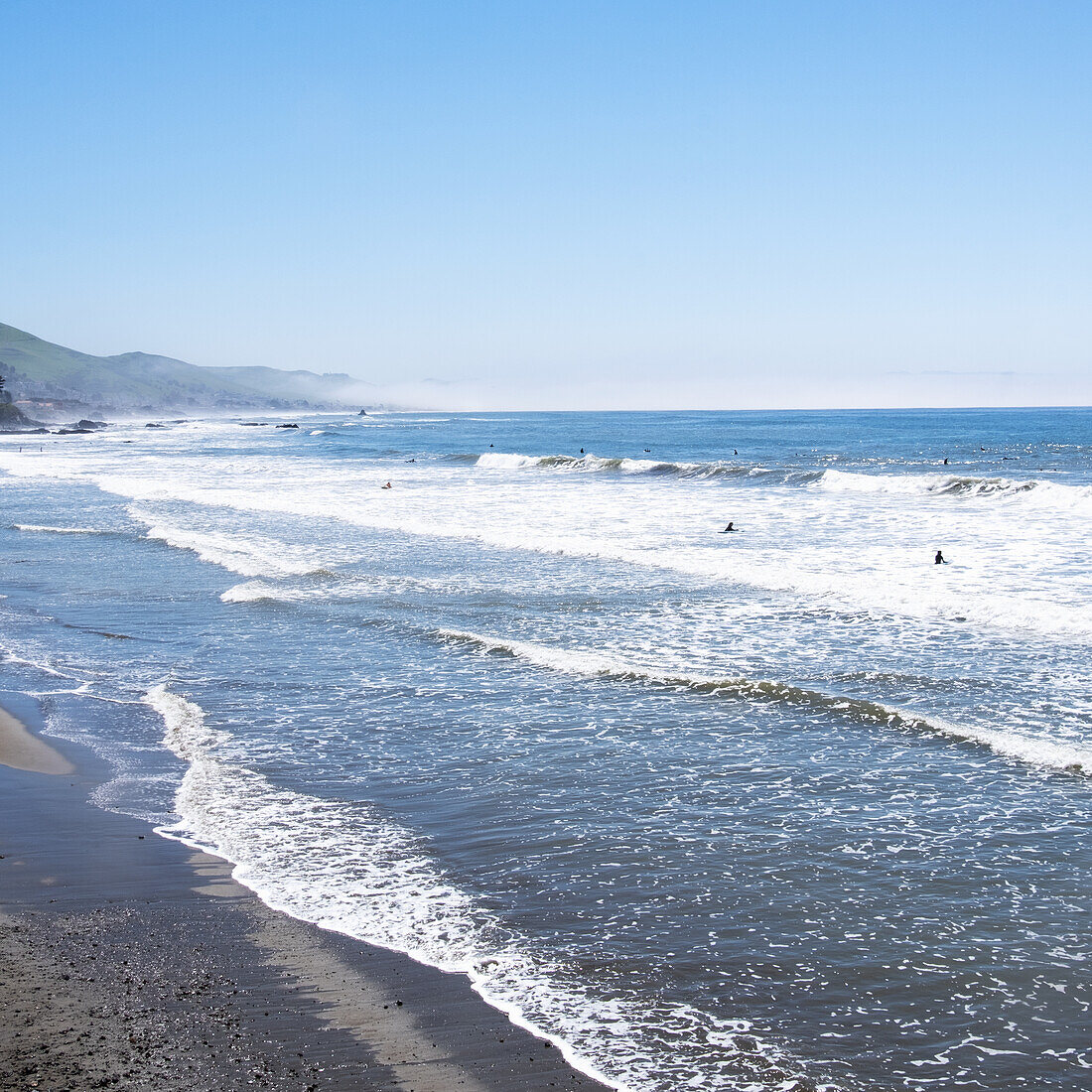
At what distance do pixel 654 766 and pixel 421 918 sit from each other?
3.85 m

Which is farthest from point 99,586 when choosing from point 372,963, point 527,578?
point 372,963

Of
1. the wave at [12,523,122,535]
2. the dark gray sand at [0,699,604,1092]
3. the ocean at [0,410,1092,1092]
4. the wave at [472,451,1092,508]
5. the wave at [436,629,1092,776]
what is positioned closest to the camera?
the dark gray sand at [0,699,604,1092]

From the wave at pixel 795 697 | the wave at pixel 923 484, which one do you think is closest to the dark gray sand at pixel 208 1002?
the wave at pixel 795 697

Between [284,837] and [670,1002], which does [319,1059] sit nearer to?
[670,1002]

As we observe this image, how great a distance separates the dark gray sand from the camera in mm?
5344

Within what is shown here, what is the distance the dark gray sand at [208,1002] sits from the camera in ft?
17.5

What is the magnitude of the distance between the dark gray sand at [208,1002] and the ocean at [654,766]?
304mm

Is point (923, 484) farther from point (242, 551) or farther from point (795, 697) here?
point (795, 697)

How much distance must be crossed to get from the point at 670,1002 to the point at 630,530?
2494 cm

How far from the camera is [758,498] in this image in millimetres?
41906

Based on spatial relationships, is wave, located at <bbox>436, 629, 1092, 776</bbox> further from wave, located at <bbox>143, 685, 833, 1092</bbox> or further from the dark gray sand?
the dark gray sand

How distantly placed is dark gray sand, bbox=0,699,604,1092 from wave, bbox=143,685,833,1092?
175 millimetres

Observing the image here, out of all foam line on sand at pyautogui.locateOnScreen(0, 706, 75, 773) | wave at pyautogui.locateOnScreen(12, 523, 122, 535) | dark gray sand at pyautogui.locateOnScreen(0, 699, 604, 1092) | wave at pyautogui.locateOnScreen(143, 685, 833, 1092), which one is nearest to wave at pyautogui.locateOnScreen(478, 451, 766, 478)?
wave at pyautogui.locateOnScreen(12, 523, 122, 535)

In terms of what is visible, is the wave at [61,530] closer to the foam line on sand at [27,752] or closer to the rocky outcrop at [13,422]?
the foam line on sand at [27,752]
